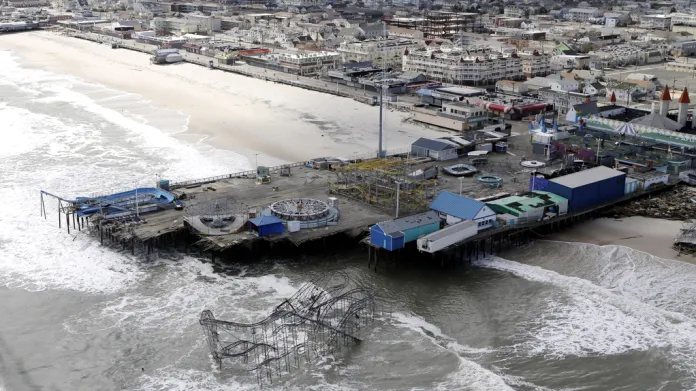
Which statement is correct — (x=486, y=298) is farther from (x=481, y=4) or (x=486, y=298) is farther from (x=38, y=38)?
(x=481, y=4)

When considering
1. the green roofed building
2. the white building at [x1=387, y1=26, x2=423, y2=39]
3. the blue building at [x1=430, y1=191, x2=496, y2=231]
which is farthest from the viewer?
the white building at [x1=387, y1=26, x2=423, y2=39]

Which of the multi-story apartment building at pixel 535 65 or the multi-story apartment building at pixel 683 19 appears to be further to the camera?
the multi-story apartment building at pixel 683 19

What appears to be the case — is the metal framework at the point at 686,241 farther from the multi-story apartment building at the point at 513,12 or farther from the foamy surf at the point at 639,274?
the multi-story apartment building at the point at 513,12

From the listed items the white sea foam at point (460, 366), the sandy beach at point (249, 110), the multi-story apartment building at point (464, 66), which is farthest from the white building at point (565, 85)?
the white sea foam at point (460, 366)

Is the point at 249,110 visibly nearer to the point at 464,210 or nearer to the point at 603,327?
the point at 464,210

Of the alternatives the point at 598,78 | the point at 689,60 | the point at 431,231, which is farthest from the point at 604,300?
the point at 689,60

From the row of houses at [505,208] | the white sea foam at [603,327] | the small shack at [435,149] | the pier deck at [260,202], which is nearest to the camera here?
the white sea foam at [603,327]

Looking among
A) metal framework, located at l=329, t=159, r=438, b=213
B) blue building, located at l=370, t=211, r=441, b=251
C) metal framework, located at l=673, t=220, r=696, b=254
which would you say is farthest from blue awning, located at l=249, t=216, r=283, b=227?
metal framework, located at l=673, t=220, r=696, b=254

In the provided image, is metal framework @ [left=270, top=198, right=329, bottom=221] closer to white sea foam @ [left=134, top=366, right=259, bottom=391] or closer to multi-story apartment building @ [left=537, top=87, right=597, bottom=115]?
white sea foam @ [left=134, top=366, right=259, bottom=391]
